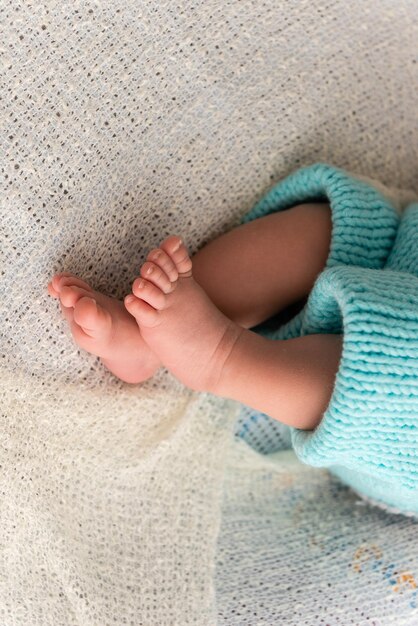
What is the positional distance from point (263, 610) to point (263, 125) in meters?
0.64

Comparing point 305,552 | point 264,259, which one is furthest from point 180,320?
point 305,552

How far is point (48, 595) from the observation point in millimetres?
842

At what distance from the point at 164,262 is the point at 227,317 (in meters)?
0.16

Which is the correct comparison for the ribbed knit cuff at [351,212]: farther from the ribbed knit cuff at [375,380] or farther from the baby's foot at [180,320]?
the baby's foot at [180,320]

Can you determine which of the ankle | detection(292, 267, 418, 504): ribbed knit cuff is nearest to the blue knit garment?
detection(292, 267, 418, 504): ribbed knit cuff

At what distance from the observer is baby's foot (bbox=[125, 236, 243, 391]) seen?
789mm

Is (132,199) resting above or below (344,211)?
above

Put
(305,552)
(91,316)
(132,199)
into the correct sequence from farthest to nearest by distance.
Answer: (305,552), (132,199), (91,316)

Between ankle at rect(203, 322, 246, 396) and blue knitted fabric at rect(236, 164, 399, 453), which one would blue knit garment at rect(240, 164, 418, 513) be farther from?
ankle at rect(203, 322, 246, 396)

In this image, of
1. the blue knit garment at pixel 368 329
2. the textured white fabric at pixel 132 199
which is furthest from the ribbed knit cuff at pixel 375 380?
the textured white fabric at pixel 132 199

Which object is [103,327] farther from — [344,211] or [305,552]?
[305,552]

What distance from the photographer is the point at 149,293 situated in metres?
0.78

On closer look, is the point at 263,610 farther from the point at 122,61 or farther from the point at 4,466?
the point at 122,61

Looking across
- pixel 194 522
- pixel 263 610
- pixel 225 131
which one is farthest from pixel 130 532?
pixel 225 131
